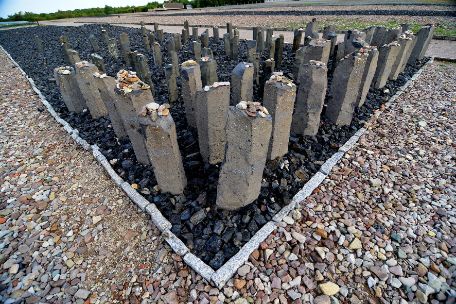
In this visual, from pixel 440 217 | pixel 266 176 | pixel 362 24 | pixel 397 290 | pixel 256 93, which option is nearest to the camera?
pixel 397 290

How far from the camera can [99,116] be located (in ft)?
17.1

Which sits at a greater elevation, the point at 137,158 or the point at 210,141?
the point at 210,141

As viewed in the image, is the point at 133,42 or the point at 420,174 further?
the point at 133,42

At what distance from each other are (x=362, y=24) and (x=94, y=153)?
13.7m

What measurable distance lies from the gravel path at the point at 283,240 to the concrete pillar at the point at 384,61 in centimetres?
188

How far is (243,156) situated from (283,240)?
39.0 inches

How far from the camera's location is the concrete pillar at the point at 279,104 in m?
3.16

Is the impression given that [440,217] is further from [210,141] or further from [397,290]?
[210,141]

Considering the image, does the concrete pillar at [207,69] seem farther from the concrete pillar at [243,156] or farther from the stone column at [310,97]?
the concrete pillar at [243,156]

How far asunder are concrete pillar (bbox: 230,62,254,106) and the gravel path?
1776mm

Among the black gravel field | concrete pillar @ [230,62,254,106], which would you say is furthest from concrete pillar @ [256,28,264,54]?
concrete pillar @ [230,62,254,106]

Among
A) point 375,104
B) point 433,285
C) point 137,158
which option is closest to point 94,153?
point 137,158

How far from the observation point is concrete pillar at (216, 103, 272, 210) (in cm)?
256

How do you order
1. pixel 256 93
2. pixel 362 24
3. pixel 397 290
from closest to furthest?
pixel 397 290 → pixel 256 93 → pixel 362 24
